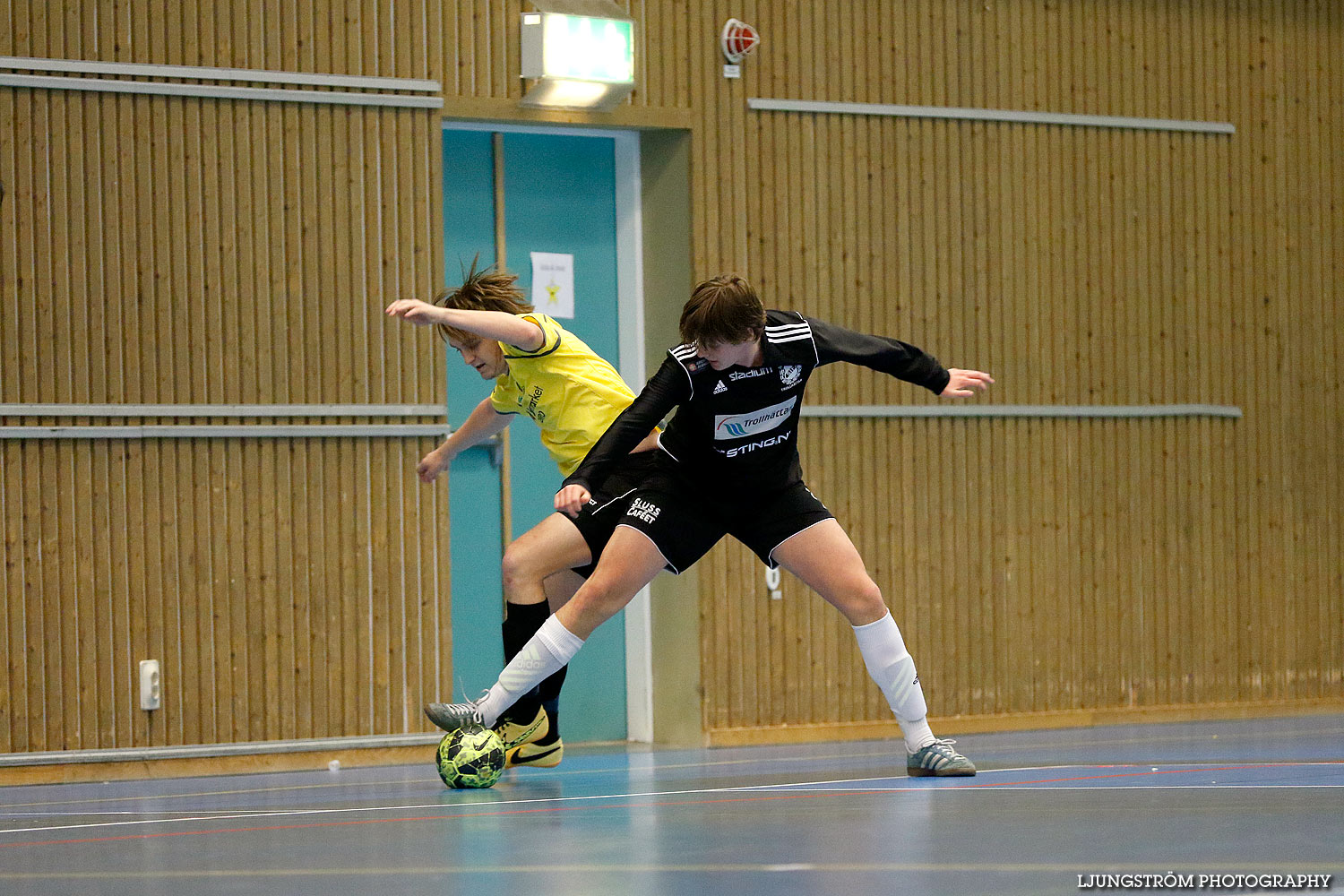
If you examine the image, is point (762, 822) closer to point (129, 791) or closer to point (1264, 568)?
point (129, 791)

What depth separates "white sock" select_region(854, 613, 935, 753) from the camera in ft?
16.3

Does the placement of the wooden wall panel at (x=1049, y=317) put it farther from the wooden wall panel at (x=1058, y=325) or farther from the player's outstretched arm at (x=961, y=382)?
the player's outstretched arm at (x=961, y=382)

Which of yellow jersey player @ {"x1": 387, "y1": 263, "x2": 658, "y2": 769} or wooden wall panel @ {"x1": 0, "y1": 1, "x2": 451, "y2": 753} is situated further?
wooden wall panel @ {"x1": 0, "y1": 1, "x2": 451, "y2": 753}

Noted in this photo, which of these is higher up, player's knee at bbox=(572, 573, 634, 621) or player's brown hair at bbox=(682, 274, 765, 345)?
player's brown hair at bbox=(682, 274, 765, 345)

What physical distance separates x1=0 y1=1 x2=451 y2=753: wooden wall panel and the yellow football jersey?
1.91 m

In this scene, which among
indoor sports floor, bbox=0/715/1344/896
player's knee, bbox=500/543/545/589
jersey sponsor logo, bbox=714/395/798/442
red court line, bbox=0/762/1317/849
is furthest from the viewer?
player's knee, bbox=500/543/545/589

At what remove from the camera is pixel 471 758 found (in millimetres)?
5059

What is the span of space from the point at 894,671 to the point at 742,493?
0.75m

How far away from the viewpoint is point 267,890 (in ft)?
10.0

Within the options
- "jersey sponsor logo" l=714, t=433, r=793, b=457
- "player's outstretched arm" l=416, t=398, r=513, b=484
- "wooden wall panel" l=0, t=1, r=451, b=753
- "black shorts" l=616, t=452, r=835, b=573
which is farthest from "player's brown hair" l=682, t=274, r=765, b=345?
"wooden wall panel" l=0, t=1, r=451, b=753

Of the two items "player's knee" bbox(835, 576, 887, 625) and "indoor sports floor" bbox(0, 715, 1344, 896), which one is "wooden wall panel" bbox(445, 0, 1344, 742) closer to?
"indoor sports floor" bbox(0, 715, 1344, 896)

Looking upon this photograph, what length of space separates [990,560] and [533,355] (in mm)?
3699

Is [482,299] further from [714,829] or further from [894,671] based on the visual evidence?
[714,829]

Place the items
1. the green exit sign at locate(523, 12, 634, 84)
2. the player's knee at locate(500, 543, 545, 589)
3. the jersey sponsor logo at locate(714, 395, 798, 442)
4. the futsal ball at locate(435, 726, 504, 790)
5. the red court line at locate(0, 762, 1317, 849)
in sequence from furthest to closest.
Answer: the green exit sign at locate(523, 12, 634, 84) → the player's knee at locate(500, 543, 545, 589) → the futsal ball at locate(435, 726, 504, 790) → the jersey sponsor logo at locate(714, 395, 798, 442) → the red court line at locate(0, 762, 1317, 849)
